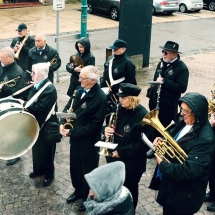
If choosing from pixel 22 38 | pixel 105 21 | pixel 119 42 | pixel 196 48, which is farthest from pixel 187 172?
pixel 105 21

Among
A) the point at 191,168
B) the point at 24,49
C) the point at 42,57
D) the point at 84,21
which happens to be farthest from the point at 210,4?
the point at 191,168

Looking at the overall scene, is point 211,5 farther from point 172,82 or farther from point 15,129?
point 15,129

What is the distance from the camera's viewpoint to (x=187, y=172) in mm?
4133

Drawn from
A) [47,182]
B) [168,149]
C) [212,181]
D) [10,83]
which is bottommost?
[47,182]

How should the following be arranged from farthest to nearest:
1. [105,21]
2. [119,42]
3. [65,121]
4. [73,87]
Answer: [105,21] → [73,87] → [119,42] → [65,121]

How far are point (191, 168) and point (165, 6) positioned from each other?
63.1ft

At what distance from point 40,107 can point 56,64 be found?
2.97m

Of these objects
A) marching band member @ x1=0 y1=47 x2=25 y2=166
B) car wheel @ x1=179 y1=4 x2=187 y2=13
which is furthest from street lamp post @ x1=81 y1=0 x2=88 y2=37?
car wheel @ x1=179 y1=4 x2=187 y2=13

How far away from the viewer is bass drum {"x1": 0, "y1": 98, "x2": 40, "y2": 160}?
5.31 meters

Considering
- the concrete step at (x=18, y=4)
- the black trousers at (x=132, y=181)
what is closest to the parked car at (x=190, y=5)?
the concrete step at (x=18, y=4)

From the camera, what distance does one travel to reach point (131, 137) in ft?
16.5

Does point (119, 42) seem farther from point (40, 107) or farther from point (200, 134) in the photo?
point (200, 134)

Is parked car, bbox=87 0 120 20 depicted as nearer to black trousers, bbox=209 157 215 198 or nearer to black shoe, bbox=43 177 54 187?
black shoe, bbox=43 177 54 187

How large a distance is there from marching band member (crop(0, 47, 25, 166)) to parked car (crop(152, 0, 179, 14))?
16.5 m
